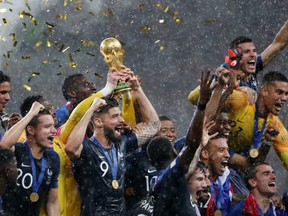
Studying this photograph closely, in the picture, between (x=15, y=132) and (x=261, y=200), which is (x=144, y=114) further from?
(x=15, y=132)

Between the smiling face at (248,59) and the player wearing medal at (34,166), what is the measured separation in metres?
1.82

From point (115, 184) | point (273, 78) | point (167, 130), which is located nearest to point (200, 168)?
point (115, 184)

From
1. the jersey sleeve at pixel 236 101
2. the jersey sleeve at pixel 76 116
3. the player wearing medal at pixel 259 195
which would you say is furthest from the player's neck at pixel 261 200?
the jersey sleeve at pixel 76 116

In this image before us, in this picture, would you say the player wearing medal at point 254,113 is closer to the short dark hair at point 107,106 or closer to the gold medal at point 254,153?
the gold medal at point 254,153

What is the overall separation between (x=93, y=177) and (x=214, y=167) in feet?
3.55

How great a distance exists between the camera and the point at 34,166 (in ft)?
29.1

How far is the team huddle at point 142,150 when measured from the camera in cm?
864

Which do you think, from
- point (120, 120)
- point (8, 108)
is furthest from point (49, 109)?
point (8, 108)

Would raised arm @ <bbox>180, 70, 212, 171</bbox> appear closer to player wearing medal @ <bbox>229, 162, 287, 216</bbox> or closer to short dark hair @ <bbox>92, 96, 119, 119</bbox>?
short dark hair @ <bbox>92, 96, 119, 119</bbox>

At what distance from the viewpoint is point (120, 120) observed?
9242mm

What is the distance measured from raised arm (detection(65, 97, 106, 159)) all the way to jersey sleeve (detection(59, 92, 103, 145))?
0.23 metres

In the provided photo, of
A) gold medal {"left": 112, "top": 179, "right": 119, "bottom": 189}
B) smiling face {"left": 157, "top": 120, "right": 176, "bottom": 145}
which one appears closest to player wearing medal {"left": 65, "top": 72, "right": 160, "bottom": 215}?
gold medal {"left": 112, "top": 179, "right": 119, "bottom": 189}

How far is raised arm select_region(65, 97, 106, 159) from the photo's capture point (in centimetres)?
895

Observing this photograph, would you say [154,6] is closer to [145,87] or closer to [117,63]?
[145,87]
